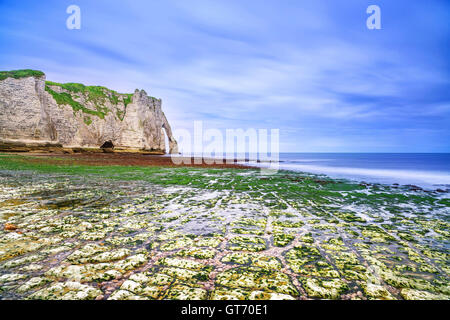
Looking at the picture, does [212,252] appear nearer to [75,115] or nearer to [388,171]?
[388,171]

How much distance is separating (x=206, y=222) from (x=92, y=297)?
475 centimetres

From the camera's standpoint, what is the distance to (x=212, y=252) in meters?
5.44

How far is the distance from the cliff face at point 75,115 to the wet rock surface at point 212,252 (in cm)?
6492

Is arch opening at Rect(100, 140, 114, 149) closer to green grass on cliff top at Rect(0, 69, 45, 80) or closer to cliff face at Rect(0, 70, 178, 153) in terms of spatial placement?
cliff face at Rect(0, 70, 178, 153)

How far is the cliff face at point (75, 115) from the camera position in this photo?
5544 centimetres

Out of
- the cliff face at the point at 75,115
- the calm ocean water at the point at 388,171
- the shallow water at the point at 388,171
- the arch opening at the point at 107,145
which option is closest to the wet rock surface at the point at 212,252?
the shallow water at the point at 388,171

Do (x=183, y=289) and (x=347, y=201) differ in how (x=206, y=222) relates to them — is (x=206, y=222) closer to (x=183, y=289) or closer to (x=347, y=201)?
(x=183, y=289)

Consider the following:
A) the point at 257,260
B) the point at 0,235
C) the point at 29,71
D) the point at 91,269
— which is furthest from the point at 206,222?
the point at 29,71

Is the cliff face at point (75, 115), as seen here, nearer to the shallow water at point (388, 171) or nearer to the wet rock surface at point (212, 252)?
the shallow water at point (388, 171)

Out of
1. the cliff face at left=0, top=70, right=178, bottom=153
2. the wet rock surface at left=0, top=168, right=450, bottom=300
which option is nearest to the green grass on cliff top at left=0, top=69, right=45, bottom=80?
the cliff face at left=0, top=70, right=178, bottom=153

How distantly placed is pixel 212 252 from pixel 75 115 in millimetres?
84151

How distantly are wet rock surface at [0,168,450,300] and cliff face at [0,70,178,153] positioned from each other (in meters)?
64.9

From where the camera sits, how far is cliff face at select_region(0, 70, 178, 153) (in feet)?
182

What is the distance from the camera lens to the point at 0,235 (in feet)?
18.7
